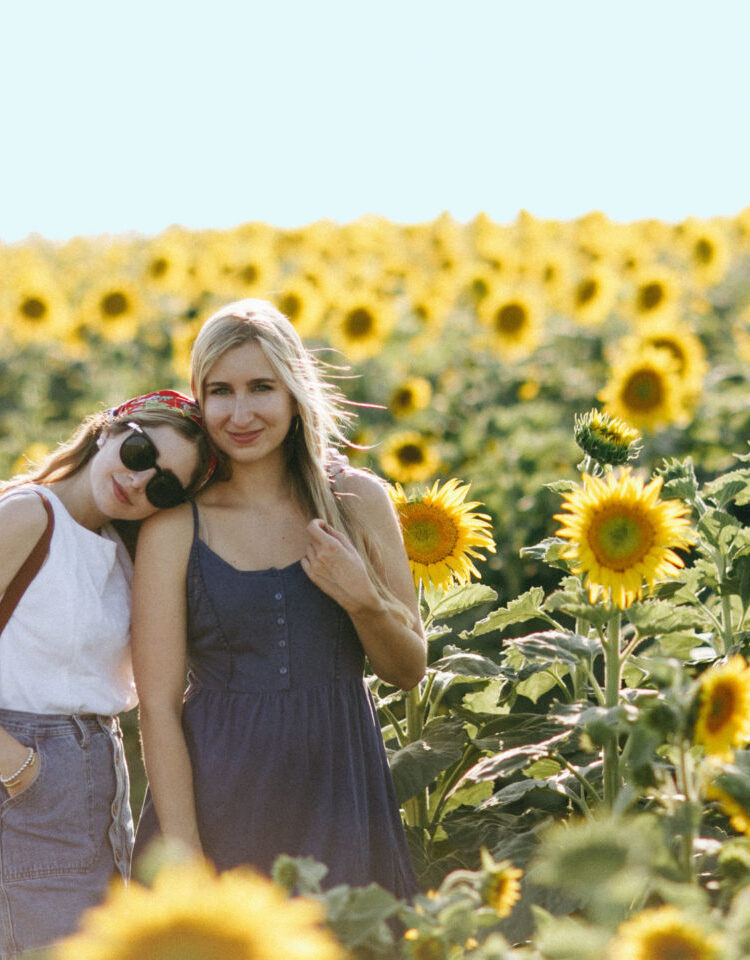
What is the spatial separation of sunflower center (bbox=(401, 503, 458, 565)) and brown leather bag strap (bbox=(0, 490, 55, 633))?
788 mm

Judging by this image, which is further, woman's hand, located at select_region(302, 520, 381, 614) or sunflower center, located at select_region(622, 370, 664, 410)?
sunflower center, located at select_region(622, 370, 664, 410)

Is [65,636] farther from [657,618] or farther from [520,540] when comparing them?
[520,540]

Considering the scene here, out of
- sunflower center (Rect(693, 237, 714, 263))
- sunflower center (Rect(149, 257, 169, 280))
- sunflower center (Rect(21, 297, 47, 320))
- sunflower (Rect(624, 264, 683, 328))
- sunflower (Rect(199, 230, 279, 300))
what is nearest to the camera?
sunflower (Rect(624, 264, 683, 328))

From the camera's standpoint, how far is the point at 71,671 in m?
2.29

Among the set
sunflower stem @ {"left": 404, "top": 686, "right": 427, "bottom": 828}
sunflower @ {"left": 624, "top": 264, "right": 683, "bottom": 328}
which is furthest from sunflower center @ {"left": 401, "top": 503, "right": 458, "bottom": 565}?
sunflower @ {"left": 624, "top": 264, "right": 683, "bottom": 328}

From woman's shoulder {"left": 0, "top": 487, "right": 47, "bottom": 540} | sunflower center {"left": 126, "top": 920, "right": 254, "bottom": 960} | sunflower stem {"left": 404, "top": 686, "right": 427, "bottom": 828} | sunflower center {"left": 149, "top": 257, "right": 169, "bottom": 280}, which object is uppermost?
sunflower center {"left": 149, "top": 257, "right": 169, "bottom": 280}

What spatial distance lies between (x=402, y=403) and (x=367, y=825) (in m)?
4.73

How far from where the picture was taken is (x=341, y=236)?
999 centimetres

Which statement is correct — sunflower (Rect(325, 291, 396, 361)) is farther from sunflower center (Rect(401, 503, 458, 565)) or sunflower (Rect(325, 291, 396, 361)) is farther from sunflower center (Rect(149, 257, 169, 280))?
sunflower center (Rect(401, 503, 458, 565))

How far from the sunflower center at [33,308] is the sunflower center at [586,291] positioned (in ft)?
10.8

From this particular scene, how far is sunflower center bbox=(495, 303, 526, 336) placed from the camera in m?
7.51

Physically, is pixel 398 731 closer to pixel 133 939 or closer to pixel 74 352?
pixel 133 939

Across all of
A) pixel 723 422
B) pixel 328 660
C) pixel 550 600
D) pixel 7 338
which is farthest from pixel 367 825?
pixel 7 338

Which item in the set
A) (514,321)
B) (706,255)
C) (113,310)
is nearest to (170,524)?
(514,321)
